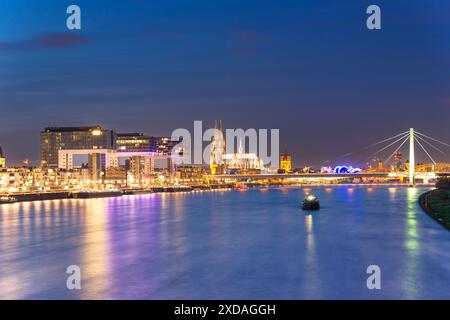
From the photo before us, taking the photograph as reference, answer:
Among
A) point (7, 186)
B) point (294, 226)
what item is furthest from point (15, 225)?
point (7, 186)

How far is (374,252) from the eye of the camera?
33.3 metres

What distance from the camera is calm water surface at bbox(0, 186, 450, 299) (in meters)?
22.2

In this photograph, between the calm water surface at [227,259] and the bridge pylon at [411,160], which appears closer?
the calm water surface at [227,259]

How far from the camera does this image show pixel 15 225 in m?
54.0

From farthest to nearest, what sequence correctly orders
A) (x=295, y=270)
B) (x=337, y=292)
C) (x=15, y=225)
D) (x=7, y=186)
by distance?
(x=7, y=186) → (x=15, y=225) → (x=295, y=270) → (x=337, y=292)

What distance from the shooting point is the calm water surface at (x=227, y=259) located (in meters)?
22.2

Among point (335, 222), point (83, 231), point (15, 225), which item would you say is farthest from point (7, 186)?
point (335, 222)

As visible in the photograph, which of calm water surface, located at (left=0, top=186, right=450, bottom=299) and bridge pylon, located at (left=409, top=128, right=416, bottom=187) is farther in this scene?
bridge pylon, located at (left=409, top=128, right=416, bottom=187)

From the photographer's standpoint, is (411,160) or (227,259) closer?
(227,259)

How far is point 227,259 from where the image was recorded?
30594 mm
